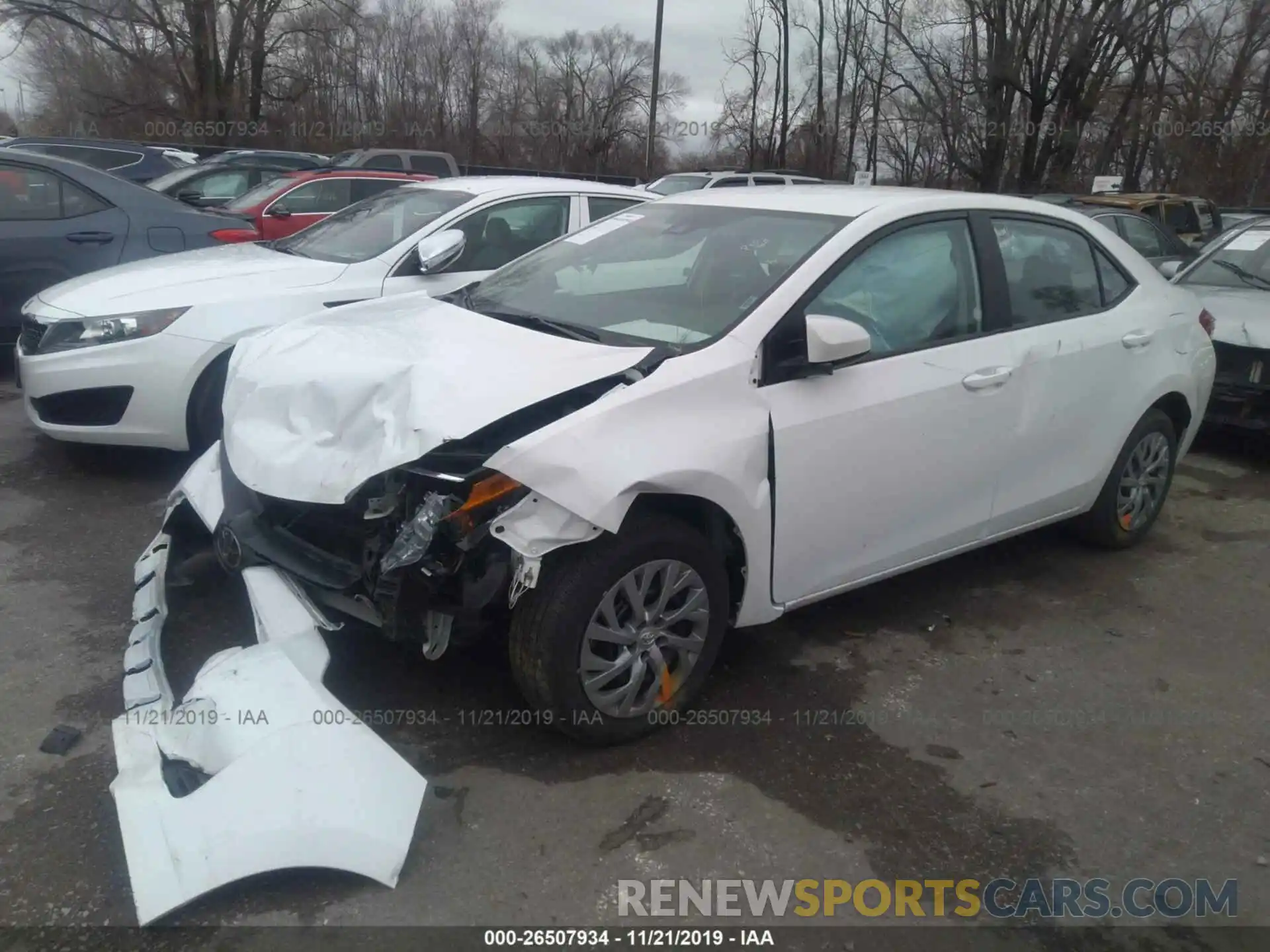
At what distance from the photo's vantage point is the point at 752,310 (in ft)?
11.3

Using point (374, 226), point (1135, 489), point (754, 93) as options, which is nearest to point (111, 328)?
point (374, 226)

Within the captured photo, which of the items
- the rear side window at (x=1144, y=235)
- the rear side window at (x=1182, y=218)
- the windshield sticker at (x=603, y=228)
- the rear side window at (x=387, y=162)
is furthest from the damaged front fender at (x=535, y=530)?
the rear side window at (x=387, y=162)

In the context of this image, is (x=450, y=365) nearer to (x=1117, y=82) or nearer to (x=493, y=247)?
(x=493, y=247)

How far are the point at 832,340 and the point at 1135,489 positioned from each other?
245cm

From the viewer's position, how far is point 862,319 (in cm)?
370

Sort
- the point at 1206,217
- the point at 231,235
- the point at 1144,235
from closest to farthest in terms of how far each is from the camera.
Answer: the point at 231,235 < the point at 1144,235 < the point at 1206,217

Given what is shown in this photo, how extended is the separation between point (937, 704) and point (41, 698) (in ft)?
9.72

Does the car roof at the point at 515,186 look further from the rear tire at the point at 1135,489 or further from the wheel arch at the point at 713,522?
the wheel arch at the point at 713,522

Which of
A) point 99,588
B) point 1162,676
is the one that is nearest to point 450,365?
point 99,588

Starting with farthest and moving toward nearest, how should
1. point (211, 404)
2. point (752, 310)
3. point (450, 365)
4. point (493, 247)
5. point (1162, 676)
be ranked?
point (493, 247) → point (211, 404) → point (1162, 676) → point (752, 310) → point (450, 365)

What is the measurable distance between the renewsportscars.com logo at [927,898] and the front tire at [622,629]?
22.9 inches

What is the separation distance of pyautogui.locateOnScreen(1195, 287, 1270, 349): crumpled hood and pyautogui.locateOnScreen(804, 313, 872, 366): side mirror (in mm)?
4367

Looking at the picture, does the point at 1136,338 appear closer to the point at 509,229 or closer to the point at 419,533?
the point at 419,533

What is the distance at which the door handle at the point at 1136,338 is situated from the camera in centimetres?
460
